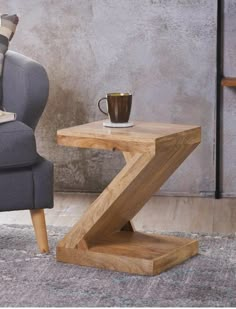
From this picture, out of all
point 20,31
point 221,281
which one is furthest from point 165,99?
point 221,281

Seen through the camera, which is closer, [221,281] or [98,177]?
[221,281]

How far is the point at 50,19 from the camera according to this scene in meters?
4.25

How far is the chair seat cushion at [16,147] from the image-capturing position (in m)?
3.16

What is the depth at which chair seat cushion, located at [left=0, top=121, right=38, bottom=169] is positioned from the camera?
316cm

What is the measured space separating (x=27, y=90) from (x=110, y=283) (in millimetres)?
892

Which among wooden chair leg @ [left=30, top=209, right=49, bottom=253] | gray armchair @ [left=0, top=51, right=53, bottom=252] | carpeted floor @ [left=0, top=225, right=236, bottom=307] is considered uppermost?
gray armchair @ [left=0, top=51, right=53, bottom=252]

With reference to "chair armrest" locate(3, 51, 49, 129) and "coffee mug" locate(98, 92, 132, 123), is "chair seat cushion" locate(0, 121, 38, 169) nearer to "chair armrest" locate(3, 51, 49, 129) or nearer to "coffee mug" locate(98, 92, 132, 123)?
"chair armrest" locate(3, 51, 49, 129)

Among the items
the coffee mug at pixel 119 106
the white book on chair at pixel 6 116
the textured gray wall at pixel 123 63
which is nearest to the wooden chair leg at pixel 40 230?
the white book on chair at pixel 6 116

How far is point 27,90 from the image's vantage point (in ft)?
11.1

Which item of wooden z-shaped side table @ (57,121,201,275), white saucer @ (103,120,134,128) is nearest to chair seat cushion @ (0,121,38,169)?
wooden z-shaped side table @ (57,121,201,275)

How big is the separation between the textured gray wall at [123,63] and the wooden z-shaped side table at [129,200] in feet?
3.41

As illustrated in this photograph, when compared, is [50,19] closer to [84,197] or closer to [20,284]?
[84,197]

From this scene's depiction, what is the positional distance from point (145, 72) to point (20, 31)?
0.65m

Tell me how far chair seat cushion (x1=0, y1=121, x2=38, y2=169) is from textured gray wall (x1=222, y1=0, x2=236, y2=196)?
4.21 ft
